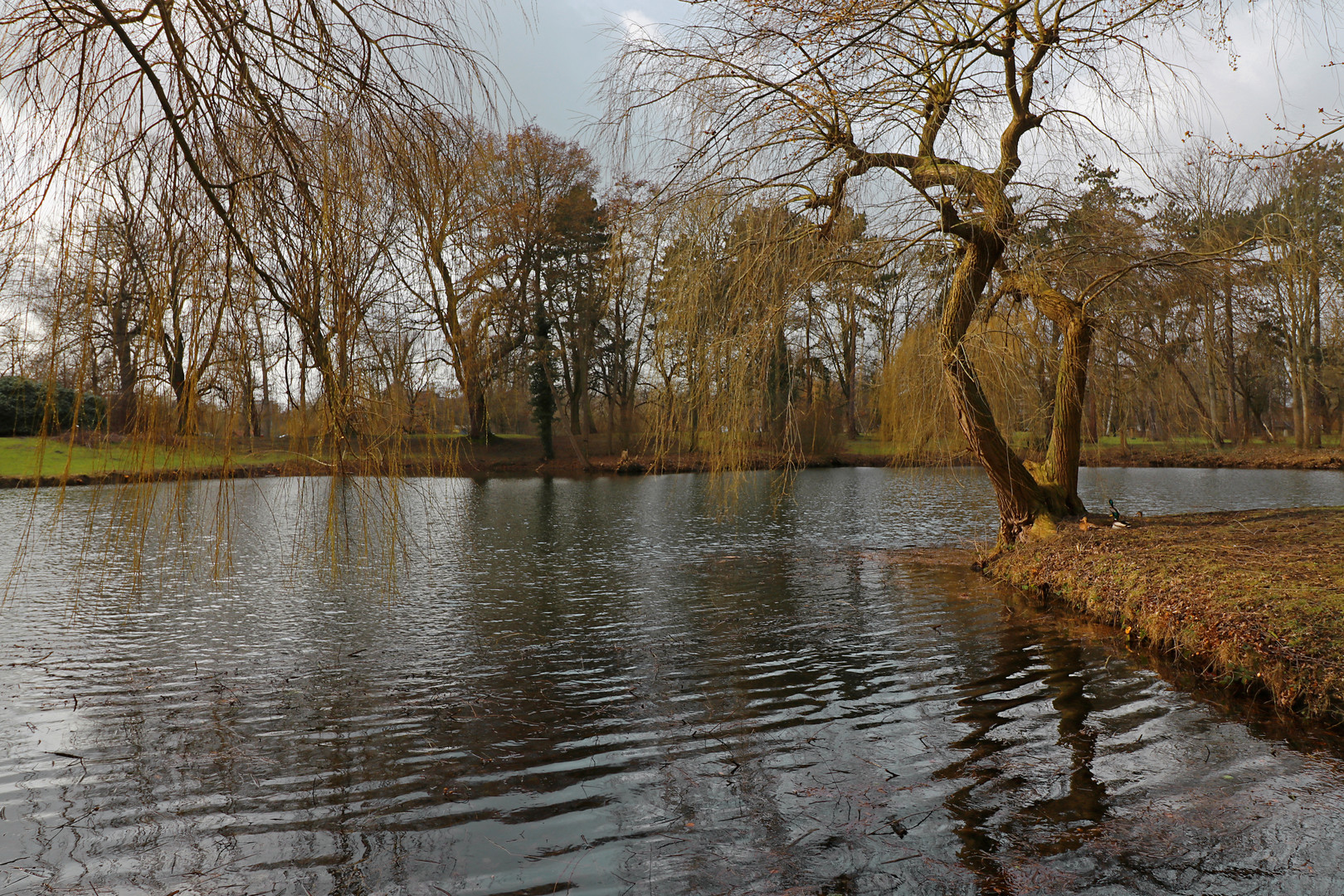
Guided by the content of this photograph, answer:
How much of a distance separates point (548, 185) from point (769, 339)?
19.8 meters

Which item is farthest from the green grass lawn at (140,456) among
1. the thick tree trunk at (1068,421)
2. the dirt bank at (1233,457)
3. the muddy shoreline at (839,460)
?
the dirt bank at (1233,457)

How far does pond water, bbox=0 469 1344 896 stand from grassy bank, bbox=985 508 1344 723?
0.97 ft

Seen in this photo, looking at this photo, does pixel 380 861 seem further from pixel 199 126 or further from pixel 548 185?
pixel 548 185

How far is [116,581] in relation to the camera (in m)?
8.88

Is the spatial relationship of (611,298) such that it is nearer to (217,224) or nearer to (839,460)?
(217,224)

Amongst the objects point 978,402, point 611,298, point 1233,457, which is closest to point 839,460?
point 1233,457

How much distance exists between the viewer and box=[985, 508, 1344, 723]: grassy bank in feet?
15.5

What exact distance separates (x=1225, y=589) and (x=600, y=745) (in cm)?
486

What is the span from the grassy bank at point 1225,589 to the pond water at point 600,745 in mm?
295

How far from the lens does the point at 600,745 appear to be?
438 cm

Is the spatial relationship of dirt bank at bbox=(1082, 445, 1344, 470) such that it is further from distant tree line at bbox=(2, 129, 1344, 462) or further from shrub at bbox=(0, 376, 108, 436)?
shrub at bbox=(0, 376, 108, 436)

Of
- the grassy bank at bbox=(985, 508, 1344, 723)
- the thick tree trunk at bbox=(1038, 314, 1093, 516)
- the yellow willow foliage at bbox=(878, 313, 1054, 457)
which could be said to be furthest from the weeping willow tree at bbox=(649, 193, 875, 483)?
the grassy bank at bbox=(985, 508, 1344, 723)

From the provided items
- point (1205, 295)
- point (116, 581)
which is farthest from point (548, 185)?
point (1205, 295)

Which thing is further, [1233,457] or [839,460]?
[839,460]
